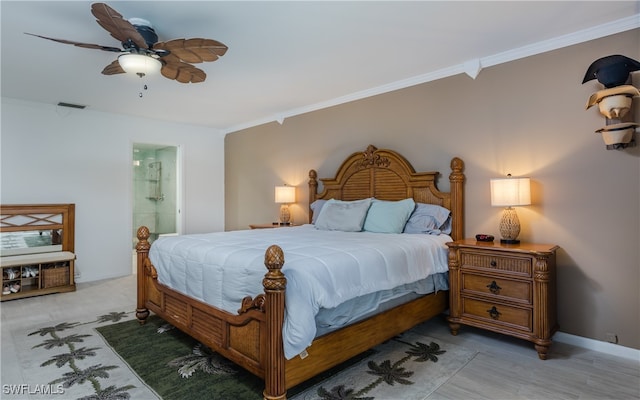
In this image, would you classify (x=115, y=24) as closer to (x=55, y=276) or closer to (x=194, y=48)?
(x=194, y=48)

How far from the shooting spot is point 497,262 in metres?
2.74

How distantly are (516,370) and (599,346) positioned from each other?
870 millimetres

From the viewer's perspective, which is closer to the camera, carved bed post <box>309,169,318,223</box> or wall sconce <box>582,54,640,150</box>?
wall sconce <box>582,54,640,150</box>

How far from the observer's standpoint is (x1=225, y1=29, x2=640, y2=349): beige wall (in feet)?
8.54

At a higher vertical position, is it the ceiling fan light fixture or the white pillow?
the ceiling fan light fixture

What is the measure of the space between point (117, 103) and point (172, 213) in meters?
3.16

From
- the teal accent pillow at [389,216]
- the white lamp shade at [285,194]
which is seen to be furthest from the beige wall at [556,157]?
the white lamp shade at [285,194]

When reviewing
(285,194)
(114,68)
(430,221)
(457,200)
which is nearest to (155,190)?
(285,194)

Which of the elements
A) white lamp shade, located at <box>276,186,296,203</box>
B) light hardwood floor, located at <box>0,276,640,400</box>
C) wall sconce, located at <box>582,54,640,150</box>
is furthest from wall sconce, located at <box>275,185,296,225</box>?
wall sconce, located at <box>582,54,640,150</box>

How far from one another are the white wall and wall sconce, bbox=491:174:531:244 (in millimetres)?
4941

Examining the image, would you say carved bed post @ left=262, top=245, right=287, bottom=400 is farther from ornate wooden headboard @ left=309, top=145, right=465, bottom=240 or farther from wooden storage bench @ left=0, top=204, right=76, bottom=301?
wooden storage bench @ left=0, top=204, right=76, bottom=301

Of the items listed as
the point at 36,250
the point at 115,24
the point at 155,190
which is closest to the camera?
the point at 115,24

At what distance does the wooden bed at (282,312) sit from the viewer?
1833 mm

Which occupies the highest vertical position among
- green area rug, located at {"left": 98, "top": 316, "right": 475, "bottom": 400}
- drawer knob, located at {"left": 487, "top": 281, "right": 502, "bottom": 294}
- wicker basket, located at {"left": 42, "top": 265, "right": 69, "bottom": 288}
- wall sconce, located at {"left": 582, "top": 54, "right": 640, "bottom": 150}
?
wall sconce, located at {"left": 582, "top": 54, "right": 640, "bottom": 150}
